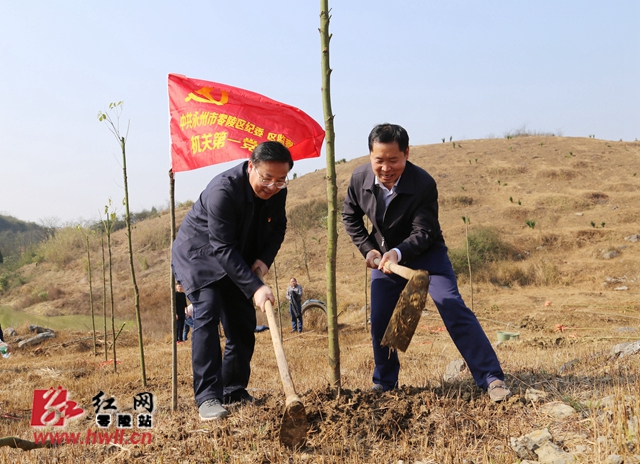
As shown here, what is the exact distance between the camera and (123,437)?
3.31 metres

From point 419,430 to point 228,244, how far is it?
159 centimetres

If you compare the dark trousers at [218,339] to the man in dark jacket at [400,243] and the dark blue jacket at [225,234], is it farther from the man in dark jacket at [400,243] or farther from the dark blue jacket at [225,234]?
the man in dark jacket at [400,243]

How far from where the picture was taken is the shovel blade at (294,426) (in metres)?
2.65

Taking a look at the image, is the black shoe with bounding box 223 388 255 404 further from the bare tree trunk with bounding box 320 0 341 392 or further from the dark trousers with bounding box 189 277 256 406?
the bare tree trunk with bounding box 320 0 341 392

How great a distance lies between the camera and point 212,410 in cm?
337

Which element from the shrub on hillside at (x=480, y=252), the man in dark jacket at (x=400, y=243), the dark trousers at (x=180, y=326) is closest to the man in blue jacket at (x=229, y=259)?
the man in dark jacket at (x=400, y=243)

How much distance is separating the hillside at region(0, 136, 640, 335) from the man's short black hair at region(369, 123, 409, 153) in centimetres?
1393

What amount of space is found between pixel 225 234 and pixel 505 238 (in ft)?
71.6

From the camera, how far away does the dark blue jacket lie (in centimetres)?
339

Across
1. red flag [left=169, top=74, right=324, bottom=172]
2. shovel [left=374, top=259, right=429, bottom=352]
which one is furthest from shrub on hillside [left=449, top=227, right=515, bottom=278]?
shovel [left=374, top=259, right=429, bottom=352]

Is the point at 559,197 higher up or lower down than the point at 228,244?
higher up

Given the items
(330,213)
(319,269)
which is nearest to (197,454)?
(330,213)

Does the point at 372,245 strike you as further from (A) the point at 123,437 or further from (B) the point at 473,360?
(A) the point at 123,437

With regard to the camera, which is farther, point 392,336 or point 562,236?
point 562,236
